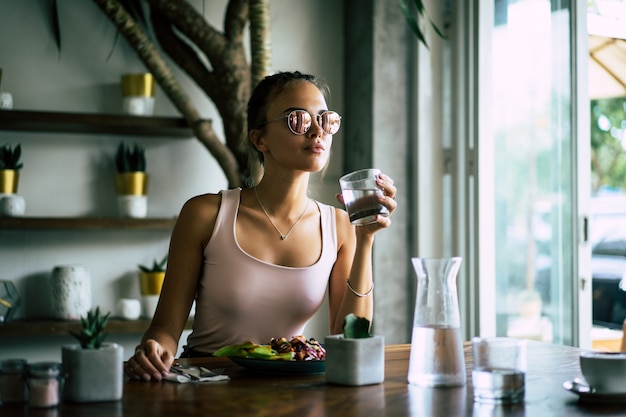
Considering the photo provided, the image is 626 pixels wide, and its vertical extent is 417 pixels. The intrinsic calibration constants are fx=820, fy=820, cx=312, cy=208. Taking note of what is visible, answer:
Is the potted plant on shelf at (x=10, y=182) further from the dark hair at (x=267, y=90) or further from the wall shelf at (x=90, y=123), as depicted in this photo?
the dark hair at (x=267, y=90)

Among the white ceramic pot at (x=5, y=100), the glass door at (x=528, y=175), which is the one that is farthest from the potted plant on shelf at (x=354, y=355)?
the white ceramic pot at (x=5, y=100)

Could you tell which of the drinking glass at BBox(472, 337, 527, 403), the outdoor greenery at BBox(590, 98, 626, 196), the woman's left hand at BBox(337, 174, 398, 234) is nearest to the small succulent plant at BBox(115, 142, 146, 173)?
the woman's left hand at BBox(337, 174, 398, 234)

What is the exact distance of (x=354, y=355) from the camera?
1.39 m

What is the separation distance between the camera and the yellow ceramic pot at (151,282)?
3.40m

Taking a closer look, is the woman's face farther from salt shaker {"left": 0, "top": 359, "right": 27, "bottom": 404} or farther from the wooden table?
salt shaker {"left": 0, "top": 359, "right": 27, "bottom": 404}

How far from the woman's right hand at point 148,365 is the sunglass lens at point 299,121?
636 millimetres

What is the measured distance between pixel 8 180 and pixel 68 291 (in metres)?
0.50

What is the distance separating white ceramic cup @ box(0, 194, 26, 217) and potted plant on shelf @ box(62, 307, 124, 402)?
2123 mm

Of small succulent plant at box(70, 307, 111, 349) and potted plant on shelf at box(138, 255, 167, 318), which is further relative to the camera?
potted plant on shelf at box(138, 255, 167, 318)

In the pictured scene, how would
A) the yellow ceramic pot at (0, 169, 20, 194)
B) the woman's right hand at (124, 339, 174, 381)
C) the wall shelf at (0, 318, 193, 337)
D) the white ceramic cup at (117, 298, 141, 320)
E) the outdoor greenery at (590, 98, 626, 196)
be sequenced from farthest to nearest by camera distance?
the outdoor greenery at (590, 98, 626, 196) < the white ceramic cup at (117, 298, 141, 320) < the yellow ceramic pot at (0, 169, 20, 194) < the wall shelf at (0, 318, 193, 337) < the woman's right hand at (124, 339, 174, 381)

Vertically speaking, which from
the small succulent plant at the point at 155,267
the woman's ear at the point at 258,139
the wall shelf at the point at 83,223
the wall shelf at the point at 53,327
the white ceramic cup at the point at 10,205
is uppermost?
the woman's ear at the point at 258,139

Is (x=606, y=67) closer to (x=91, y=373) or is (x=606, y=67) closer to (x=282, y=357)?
Answer: (x=282, y=357)

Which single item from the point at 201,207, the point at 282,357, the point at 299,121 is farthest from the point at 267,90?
the point at 282,357

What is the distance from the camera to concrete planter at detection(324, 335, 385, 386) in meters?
1.39
